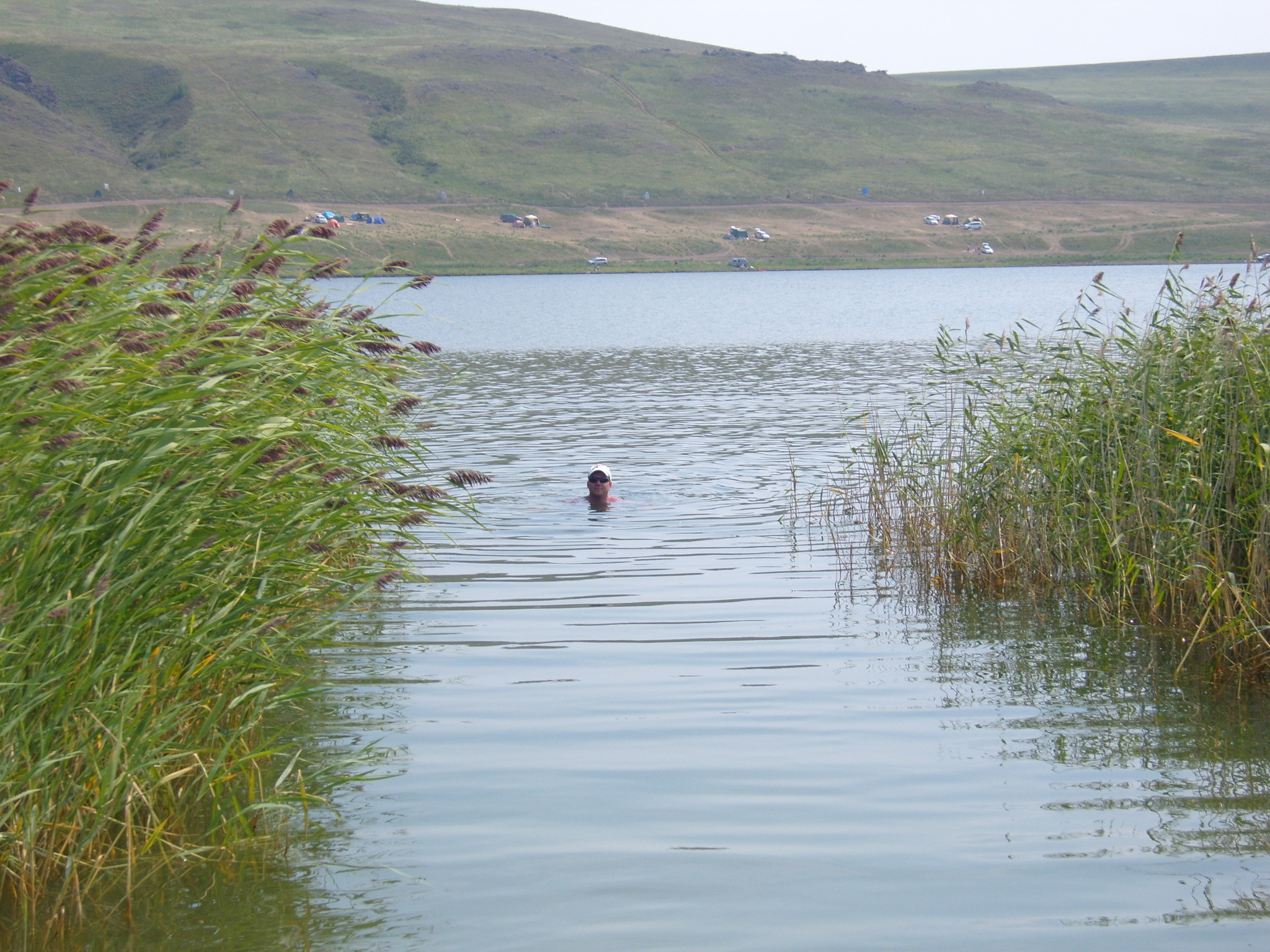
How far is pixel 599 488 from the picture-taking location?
54.0 feet

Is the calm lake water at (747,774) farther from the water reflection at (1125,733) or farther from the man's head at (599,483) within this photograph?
the man's head at (599,483)

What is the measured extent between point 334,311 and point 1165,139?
212 m

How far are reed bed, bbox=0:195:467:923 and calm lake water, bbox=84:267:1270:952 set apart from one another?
52 cm

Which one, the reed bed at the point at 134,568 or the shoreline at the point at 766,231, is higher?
the shoreline at the point at 766,231

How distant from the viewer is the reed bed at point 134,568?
5.27 meters

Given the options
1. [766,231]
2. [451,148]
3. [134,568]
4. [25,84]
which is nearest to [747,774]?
[134,568]

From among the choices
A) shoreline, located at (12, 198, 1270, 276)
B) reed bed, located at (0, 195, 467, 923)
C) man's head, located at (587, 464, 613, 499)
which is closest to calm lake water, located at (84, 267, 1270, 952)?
reed bed, located at (0, 195, 467, 923)

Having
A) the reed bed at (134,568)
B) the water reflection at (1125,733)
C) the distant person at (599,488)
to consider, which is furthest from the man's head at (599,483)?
the reed bed at (134,568)

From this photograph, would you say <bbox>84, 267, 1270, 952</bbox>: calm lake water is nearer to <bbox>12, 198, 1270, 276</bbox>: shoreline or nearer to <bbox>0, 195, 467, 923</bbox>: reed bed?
<bbox>0, 195, 467, 923</bbox>: reed bed

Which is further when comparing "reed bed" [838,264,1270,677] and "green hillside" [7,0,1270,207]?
"green hillside" [7,0,1270,207]

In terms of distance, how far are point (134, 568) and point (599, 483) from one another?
10.9 metres

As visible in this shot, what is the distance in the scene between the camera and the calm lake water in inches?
218

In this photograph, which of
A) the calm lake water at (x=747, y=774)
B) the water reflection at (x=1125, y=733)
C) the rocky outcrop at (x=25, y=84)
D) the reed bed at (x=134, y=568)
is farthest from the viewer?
the rocky outcrop at (x=25, y=84)

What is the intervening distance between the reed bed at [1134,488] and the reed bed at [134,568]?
6.34 m
